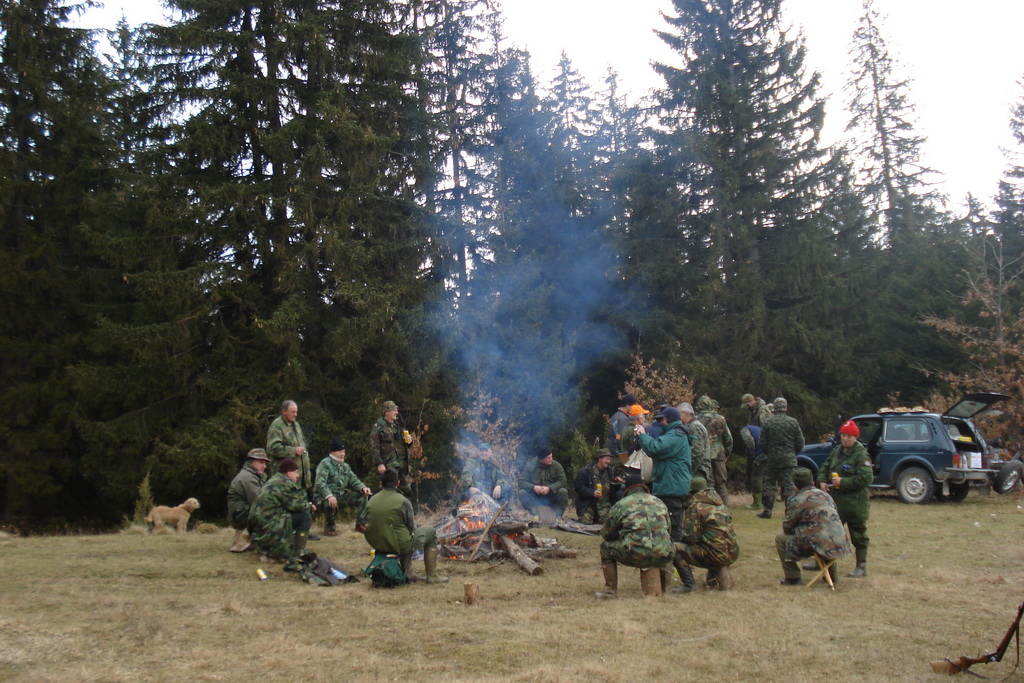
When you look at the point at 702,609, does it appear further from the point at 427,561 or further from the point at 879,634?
the point at 427,561

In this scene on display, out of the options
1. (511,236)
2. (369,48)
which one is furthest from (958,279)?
(369,48)

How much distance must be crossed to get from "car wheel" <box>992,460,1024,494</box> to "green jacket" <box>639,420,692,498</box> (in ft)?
32.9

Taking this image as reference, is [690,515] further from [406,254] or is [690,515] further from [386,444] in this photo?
[406,254]

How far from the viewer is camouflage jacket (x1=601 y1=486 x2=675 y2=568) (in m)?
6.95

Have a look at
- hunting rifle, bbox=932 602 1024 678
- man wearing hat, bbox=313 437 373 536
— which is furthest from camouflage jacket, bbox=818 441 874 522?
man wearing hat, bbox=313 437 373 536

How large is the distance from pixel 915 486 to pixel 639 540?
956cm

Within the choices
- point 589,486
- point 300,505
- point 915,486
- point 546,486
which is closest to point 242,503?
point 300,505

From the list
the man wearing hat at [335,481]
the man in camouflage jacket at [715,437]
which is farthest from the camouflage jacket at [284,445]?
the man in camouflage jacket at [715,437]

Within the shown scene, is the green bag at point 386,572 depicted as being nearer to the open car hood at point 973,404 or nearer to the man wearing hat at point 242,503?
the man wearing hat at point 242,503

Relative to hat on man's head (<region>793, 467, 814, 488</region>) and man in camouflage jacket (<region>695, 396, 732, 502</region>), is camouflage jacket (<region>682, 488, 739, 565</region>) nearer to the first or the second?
hat on man's head (<region>793, 467, 814, 488</region>)

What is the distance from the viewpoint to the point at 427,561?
8.15 m

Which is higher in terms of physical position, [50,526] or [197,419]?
[197,419]

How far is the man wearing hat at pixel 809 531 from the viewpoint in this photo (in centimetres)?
742

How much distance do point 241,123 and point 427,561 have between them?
43.7 ft
